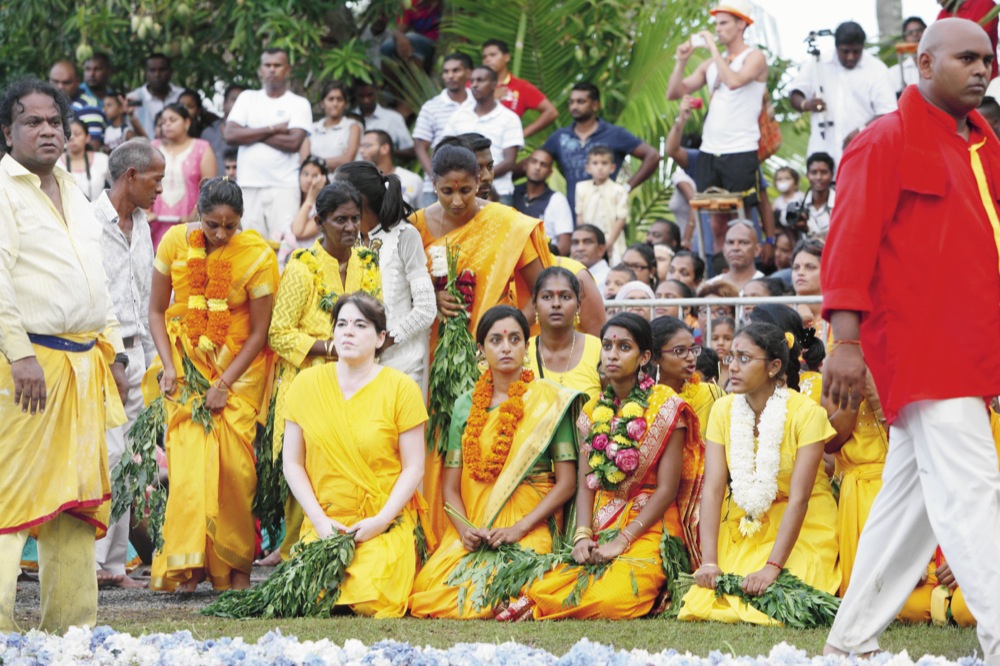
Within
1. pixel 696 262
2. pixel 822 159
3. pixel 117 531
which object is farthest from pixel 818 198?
pixel 117 531

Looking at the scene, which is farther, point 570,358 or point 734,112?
point 734,112

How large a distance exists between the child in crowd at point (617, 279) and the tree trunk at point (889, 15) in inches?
293

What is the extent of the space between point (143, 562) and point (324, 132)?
16.6 ft

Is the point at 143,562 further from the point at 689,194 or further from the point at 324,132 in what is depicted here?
the point at 689,194

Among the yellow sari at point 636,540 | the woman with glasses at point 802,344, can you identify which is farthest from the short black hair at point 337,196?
the woman with glasses at point 802,344

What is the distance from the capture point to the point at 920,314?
4.91 metres

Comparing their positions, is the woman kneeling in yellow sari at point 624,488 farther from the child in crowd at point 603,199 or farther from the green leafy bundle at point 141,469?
the child in crowd at point 603,199

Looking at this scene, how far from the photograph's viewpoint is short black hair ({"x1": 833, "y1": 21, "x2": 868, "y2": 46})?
11.8 m

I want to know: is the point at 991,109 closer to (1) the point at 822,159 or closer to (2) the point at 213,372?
(1) the point at 822,159

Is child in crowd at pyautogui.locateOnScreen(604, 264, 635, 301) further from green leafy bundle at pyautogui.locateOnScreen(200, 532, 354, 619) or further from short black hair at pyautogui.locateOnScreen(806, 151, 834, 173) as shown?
green leafy bundle at pyautogui.locateOnScreen(200, 532, 354, 619)

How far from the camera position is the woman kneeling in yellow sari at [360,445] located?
691 centimetres

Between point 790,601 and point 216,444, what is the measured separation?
3.11 m

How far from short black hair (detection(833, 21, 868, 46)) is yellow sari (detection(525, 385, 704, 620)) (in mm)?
5771

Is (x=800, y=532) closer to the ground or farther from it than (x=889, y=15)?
closer to the ground
